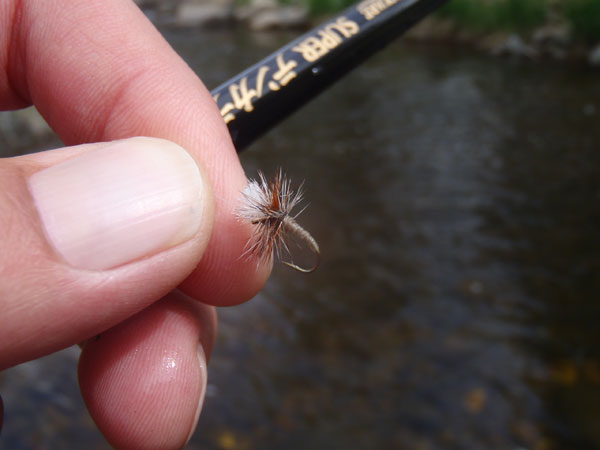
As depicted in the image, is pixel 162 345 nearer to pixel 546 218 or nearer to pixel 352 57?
pixel 352 57

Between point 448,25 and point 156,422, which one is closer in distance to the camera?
A: point 156,422

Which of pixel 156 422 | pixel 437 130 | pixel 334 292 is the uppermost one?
pixel 156 422

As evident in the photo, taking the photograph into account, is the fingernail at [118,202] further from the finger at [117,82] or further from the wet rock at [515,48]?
the wet rock at [515,48]

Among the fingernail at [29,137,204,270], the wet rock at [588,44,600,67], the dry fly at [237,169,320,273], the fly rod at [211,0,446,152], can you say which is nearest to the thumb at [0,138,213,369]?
the fingernail at [29,137,204,270]

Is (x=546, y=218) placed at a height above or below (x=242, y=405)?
below

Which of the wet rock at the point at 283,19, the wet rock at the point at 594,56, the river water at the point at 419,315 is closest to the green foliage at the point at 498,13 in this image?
the wet rock at the point at 594,56

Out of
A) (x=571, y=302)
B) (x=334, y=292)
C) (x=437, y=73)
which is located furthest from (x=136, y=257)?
(x=437, y=73)
